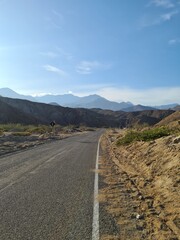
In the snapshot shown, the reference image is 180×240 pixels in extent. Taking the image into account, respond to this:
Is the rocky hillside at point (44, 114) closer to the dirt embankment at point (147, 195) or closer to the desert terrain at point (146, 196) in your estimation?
the desert terrain at point (146, 196)

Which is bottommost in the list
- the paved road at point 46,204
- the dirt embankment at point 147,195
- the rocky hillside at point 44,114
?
the paved road at point 46,204

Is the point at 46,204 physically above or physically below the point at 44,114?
below

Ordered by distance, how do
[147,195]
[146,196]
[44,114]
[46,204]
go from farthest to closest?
[44,114] → [147,195] → [146,196] → [46,204]

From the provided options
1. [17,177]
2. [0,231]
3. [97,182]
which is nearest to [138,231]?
[0,231]

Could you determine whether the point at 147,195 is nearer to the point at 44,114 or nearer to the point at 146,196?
the point at 146,196

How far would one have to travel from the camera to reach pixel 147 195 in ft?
29.2

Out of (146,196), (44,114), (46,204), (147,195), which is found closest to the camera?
(46,204)

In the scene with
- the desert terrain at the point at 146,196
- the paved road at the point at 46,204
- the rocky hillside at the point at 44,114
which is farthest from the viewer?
the rocky hillside at the point at 44,114

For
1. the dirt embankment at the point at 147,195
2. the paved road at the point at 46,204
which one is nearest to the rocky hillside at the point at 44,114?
the dirt embankment at the point at 147,195

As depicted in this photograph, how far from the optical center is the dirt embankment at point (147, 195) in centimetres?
603

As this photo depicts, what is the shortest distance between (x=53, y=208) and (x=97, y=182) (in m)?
3.48

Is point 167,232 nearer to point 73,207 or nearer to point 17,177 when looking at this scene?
point 73,207

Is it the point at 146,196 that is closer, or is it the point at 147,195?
the point at 146,196

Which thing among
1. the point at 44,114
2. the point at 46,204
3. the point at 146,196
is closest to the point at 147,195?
the point at 146,196
